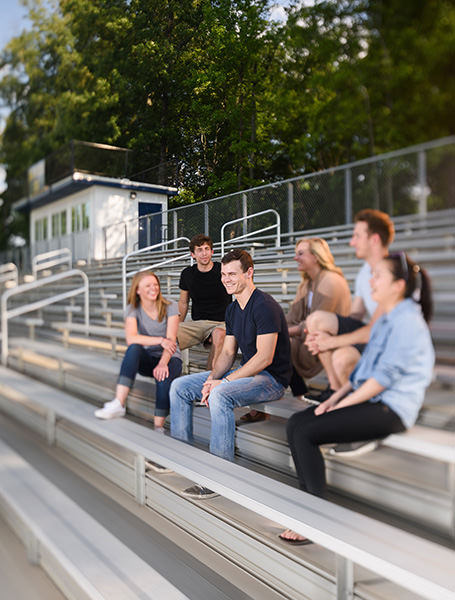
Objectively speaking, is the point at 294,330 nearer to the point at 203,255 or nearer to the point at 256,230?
the point at 256,230

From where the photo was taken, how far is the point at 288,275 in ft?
4.67

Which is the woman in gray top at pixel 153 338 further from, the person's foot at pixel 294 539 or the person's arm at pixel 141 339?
the person's foot at pixel 294 539

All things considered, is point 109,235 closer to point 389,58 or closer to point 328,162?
point 328,162

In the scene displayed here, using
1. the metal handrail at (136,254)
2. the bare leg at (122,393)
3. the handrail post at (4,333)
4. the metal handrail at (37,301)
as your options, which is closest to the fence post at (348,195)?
the metal handrail at (136,254)

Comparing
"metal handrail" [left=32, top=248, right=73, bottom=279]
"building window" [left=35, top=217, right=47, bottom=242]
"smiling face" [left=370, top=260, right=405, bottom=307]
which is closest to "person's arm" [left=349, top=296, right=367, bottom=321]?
"smiling face" [left=370, top=260, right=405, bottom=307]

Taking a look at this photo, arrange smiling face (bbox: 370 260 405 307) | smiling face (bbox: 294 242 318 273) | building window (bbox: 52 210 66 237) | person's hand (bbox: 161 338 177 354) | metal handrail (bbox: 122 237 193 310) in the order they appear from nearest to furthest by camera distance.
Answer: smiling face (bbox: 370 260 405 307) → smiling face (bbox: 294 242 318 273) → metal handrail (bbox: 122 237 193 310) → person's hand (bbox: 161 338 177 354) → building window (bbox: 52 210 66 237)

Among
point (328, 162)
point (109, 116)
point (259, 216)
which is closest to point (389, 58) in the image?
point (328, 162)

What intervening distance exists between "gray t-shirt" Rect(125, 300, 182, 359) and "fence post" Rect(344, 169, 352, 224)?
94 cm

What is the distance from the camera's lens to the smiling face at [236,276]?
1571 millimetres

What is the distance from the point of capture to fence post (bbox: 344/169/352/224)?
3.71ft

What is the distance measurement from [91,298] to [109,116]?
0.90m

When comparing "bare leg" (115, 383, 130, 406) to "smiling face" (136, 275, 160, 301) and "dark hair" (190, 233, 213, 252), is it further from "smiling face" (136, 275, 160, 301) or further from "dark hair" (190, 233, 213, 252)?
"dark hair" (190, 233, 213, 252)

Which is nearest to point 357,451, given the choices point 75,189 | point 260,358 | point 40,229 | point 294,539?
point 294,539

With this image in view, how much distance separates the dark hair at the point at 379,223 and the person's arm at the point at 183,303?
0.85 m
